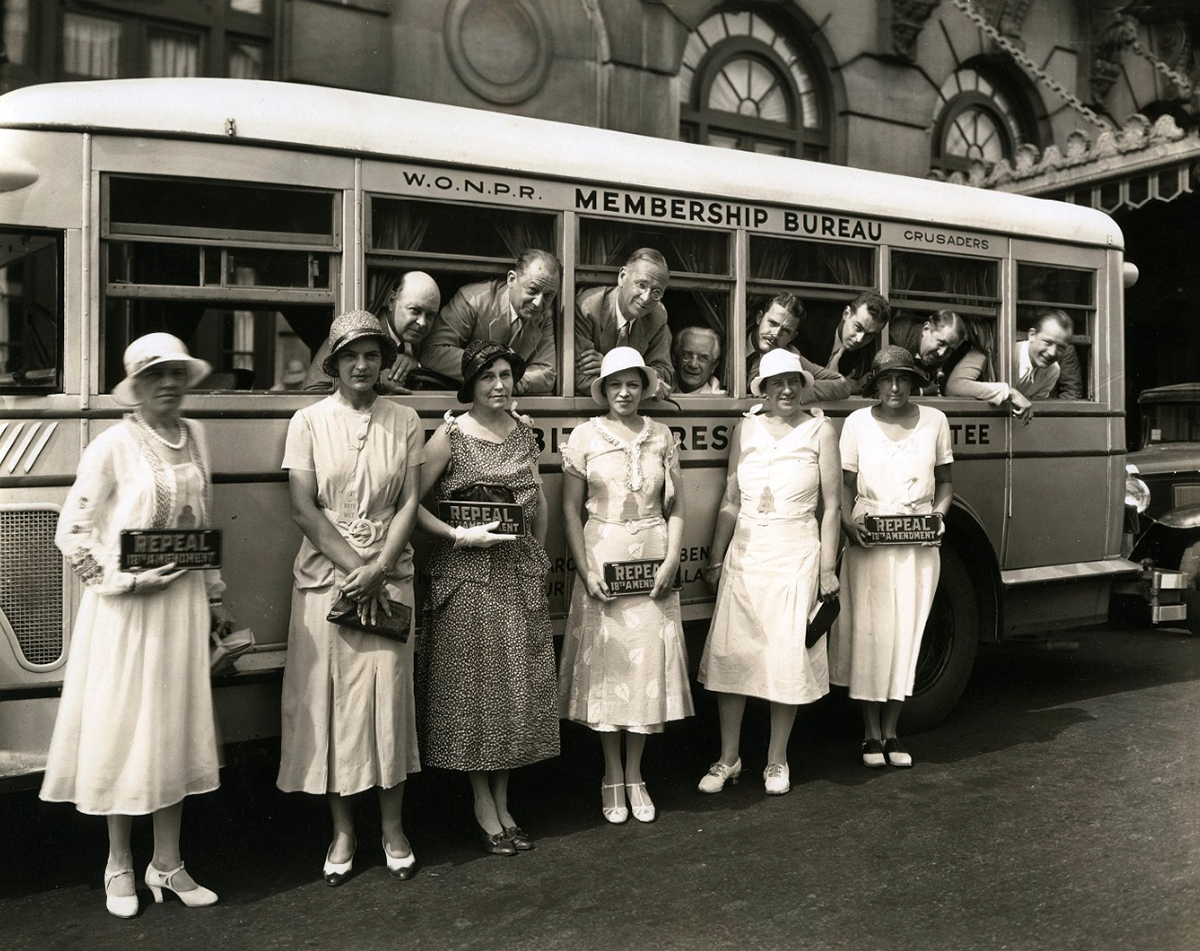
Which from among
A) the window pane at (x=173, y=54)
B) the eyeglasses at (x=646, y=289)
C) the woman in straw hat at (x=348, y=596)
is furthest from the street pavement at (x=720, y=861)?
the window pane at (x=173, y=54)

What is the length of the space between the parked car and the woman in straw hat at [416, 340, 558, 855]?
518 centimetres

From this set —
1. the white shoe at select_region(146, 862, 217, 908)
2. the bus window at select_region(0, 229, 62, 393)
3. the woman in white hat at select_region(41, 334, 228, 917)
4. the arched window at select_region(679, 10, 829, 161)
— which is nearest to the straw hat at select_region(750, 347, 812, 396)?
the woman in white hat at select_region(41, 334, 228, 917)

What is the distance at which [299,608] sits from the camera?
426cm

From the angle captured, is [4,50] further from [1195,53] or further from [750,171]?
[1195,53]

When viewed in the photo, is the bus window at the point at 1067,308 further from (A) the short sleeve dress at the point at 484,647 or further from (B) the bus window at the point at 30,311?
(B) the bus window at the point at 30,311

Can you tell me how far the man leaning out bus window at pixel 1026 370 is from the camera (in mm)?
6598

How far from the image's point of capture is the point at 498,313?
5020 millimetres

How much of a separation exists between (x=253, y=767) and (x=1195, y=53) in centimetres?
1444

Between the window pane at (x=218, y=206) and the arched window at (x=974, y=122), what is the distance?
1169cm

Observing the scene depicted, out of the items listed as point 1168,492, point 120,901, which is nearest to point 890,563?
point 120,901

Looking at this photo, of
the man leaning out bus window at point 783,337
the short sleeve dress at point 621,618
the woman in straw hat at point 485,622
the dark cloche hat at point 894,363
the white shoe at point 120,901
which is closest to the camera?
the white shoe at point 120,901

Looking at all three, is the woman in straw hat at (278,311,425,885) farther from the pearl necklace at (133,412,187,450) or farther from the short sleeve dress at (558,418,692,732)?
the short sleeve dress at (558,418,692,732)

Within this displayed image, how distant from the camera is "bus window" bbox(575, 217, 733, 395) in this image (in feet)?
17.4

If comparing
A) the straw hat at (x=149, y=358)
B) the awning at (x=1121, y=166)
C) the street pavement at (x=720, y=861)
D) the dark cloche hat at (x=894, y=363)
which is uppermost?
the awning at (x=1121, y=166)
